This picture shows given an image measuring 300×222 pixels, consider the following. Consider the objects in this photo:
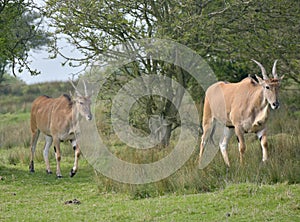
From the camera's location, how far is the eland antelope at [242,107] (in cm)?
1164

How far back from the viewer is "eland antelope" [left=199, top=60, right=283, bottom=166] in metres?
11.6

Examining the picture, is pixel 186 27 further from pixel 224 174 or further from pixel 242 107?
pixel 224 174

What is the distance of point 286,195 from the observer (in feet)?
28.5

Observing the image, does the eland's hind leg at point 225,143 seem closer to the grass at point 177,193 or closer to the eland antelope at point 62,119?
the grass at point 177,193

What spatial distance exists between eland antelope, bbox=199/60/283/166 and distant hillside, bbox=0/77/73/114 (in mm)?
16967

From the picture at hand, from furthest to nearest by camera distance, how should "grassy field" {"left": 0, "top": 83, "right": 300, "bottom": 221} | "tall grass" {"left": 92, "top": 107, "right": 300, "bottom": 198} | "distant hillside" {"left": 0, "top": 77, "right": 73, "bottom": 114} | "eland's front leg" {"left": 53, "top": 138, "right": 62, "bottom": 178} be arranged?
"distant hillside" {"left": 0, "top": 77, "right": 73, "bottom": 114} → "eland's front leg" {"left": 53, "top": 138, "right": 62, "bottom": 178} → "tall grass" {"left": 92, "top": 107, "right": 300, "bottom": 198} → "grassy field" {"left": 0, "top": 83, "right": 300, "bottom": 221}

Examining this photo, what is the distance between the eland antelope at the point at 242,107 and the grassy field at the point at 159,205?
188 centimetres

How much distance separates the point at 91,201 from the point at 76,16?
18.0ft

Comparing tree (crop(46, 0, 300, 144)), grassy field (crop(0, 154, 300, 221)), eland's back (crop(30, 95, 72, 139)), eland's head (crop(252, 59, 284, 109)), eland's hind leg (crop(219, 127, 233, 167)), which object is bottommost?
grassy field (crop(0, 154, 300, 221))

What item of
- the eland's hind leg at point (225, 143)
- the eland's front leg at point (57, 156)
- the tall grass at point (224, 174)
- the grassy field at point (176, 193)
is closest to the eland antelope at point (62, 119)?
the eland's front leg at point (57, 156)

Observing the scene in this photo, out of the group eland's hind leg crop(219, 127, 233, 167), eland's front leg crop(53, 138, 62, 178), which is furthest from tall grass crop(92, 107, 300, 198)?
eland's front leg crop(53, 138, 62, 178)

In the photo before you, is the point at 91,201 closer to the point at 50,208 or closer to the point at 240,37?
the point at 50,208

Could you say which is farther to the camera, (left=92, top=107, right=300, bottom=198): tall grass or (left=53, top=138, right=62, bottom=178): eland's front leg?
(left=53, top=138, right=62, bottom=178): eland's front leg

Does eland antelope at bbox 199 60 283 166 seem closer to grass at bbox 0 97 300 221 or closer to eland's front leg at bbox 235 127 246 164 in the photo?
eland's front leg at bbox 235 127 246 164
